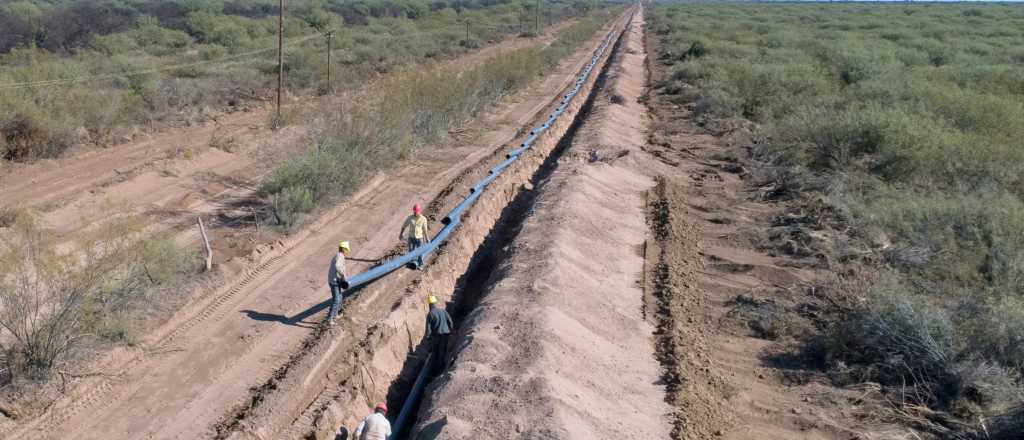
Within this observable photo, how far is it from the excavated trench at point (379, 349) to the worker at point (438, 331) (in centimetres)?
48

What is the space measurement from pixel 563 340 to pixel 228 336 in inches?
188

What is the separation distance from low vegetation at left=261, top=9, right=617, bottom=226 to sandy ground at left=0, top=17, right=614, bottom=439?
611mm

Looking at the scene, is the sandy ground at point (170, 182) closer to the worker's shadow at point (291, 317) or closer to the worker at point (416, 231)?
the worker's shadow at point (291, 317)

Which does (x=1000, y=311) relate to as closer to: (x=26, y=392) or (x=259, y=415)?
(x=259, y=415)

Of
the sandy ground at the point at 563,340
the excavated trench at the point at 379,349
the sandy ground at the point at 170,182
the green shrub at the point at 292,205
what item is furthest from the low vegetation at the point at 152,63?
the sandy ground at the point at 563,340

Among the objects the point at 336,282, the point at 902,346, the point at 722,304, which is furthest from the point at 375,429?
the point at 902,346

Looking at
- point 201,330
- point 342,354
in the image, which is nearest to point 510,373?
point 342,354

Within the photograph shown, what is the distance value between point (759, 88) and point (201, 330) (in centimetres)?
2346

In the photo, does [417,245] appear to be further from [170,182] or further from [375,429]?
[170,182]

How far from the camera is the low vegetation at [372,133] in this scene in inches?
607

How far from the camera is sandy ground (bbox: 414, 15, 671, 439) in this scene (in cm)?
777

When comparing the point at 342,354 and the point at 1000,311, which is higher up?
the point at 1000,311

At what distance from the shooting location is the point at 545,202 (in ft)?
51.6

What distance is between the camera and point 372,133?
17969 millimetres
